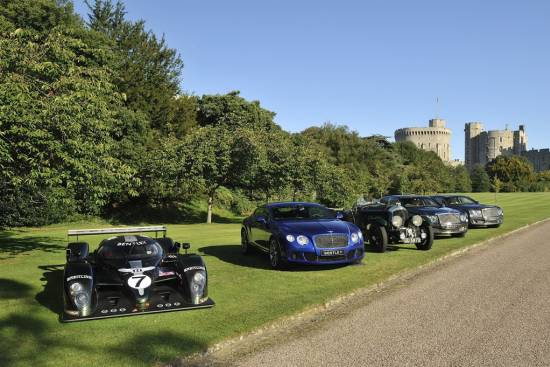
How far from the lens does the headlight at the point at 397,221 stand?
1452cm

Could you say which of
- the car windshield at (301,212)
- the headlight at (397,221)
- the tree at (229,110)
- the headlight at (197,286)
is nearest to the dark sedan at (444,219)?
the headlight at (397,221)

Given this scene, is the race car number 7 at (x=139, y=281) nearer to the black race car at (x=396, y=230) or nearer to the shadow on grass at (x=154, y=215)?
the black race car at (x=396, y=230)

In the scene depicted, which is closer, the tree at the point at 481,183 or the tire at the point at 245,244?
the tire at the point at 245,244

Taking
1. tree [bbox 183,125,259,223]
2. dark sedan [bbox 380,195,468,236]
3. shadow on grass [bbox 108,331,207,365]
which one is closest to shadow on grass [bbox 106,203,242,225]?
tree [bbox 183,125,259,223]

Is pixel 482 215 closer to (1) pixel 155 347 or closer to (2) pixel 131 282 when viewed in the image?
(2) pixel 131 282

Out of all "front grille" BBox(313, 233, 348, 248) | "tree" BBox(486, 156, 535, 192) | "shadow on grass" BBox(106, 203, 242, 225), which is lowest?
"shadow on grass" BBox(106, 203, 242, 225)

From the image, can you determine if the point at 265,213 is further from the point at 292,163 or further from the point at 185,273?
the point at 292,163

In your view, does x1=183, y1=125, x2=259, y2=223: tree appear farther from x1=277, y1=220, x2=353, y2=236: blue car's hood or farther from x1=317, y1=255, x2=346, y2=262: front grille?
x1=317, y1=255, x2=346, y2=262: front grille

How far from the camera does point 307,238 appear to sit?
10.3 metres

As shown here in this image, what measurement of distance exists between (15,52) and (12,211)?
20.2 m

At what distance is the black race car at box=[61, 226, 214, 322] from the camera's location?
6.81 meters

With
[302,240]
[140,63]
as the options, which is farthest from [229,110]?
[302,240]

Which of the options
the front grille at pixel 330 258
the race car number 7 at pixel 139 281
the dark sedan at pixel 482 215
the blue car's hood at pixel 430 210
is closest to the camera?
the race car number 7 at pixel 139 281

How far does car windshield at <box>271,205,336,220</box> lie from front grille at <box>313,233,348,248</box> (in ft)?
4.84
